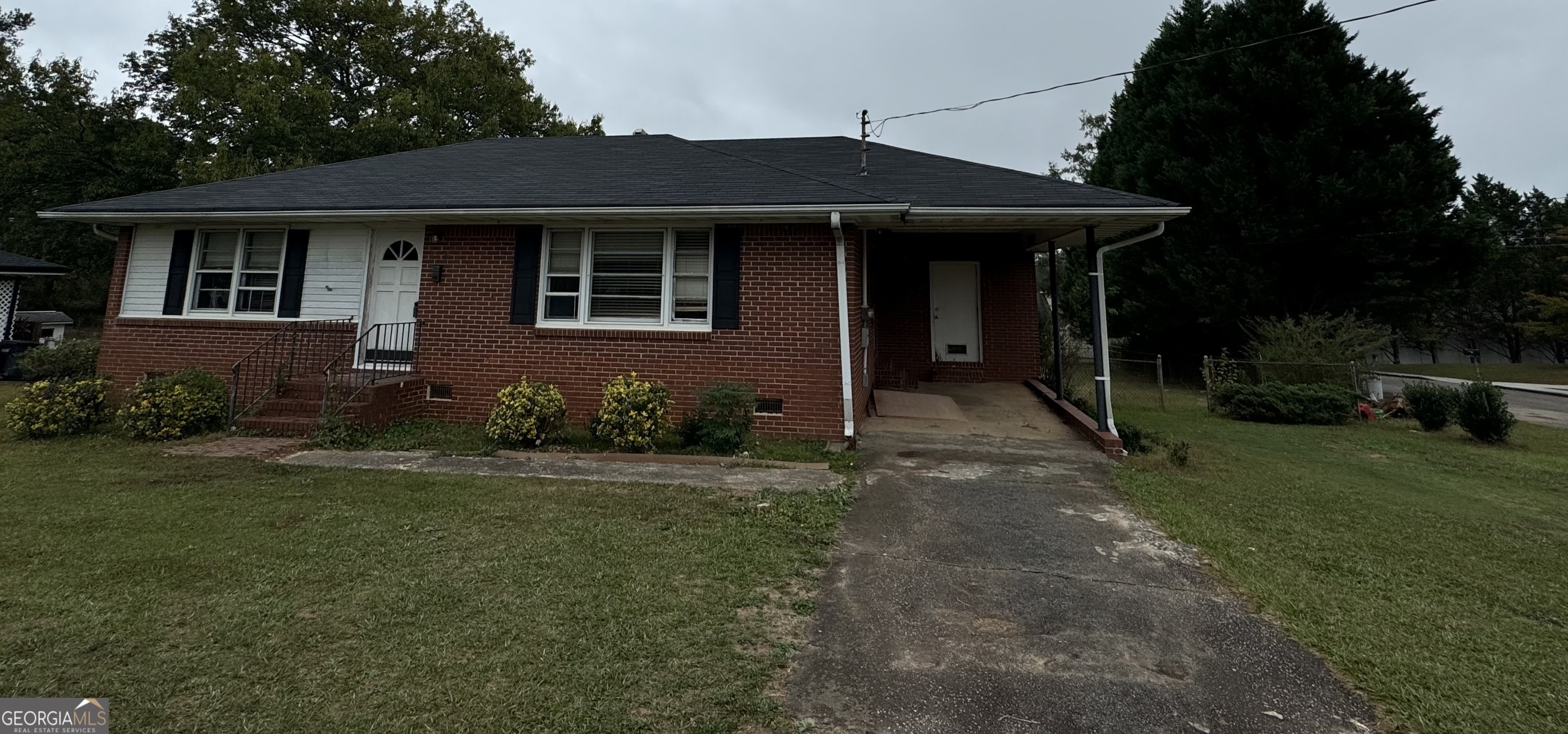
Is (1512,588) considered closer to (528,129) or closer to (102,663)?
(102,663)

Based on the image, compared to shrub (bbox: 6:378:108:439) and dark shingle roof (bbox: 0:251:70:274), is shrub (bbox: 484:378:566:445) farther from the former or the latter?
dark shingle roof (bbox: 0:251:70:274)

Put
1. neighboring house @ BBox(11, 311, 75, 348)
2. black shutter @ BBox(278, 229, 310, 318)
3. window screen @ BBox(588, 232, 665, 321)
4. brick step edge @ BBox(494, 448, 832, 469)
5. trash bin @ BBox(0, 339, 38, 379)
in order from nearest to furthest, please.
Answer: brick step edge @ BBox(494, 448, 832, 469) → window screen @ BBox(588, 232, 665, 321) → black shutter @ BBox(278, 229, 310, 318) → trash bin @ BBox(0, 339, 38, 379) → neighboring house @ BBox(11, 311, 75, 348)

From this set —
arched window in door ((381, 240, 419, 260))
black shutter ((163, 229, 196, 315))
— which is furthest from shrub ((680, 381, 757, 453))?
black shutter ((163, 229, 196, 315))

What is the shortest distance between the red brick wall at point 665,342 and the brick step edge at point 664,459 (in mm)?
1002

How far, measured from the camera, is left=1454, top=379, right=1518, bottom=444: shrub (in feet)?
27.2

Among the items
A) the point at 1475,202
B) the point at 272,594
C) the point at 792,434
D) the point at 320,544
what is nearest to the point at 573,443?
the point at 792,434

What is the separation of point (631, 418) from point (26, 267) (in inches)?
759

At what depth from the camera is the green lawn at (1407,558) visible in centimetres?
233

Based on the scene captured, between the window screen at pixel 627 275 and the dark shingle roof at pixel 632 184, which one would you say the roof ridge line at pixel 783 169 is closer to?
the dark shingle roof at pixel 632 184

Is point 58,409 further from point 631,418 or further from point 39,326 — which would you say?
point 39,326

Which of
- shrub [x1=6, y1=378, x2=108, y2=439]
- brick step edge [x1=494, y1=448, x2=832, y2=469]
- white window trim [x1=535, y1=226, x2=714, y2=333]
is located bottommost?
brick step edge [x1=494, y1=448, x2=832, y2=469]

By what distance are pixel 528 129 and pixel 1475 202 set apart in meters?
33.8

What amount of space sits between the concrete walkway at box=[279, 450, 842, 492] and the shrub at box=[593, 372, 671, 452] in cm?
34

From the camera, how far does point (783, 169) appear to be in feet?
27.7
